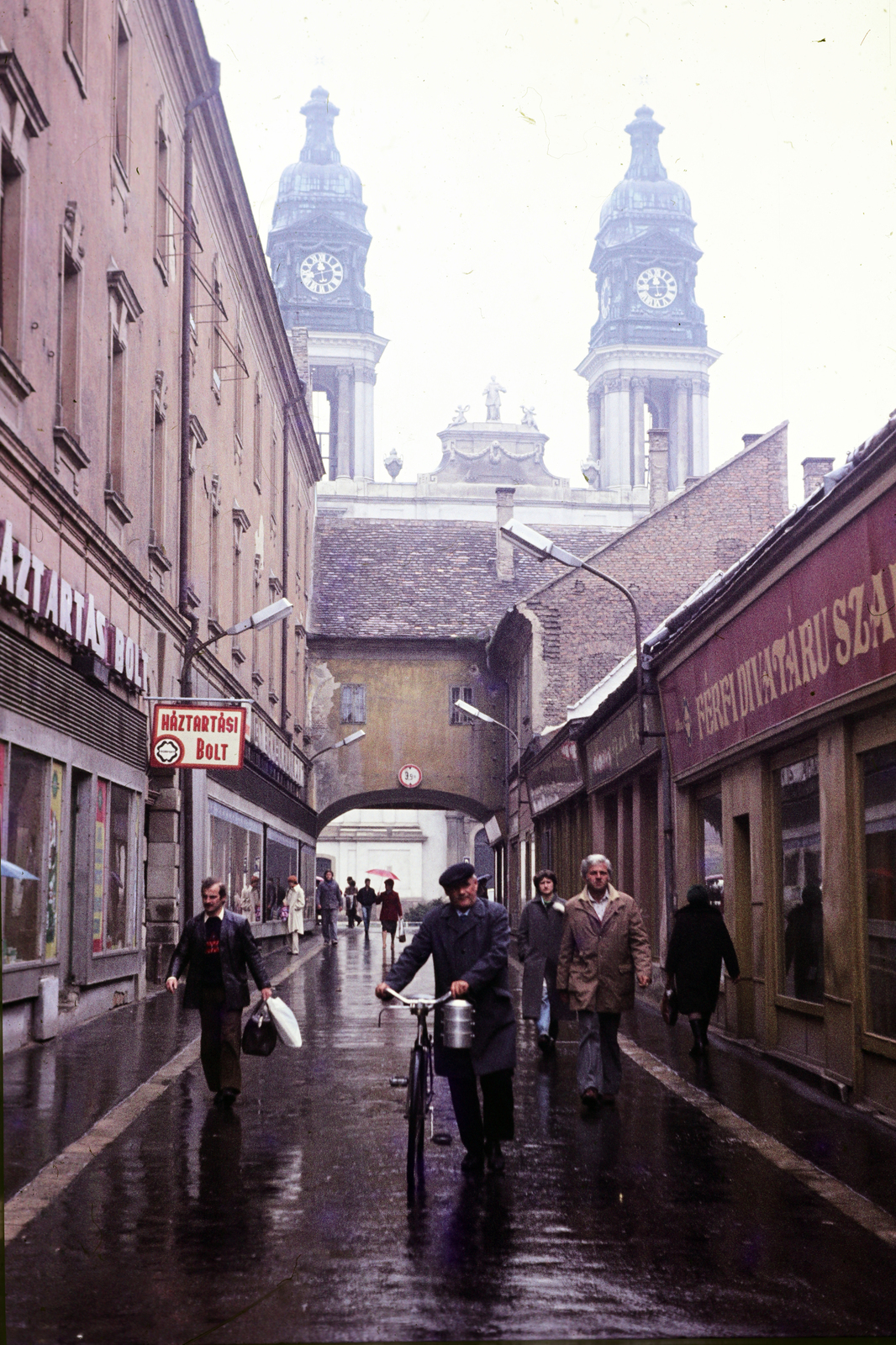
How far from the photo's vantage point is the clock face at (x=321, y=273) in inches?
4043

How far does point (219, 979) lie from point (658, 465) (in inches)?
1518

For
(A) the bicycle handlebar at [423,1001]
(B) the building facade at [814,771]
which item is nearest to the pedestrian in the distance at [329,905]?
(B) the building facade at [814,771]

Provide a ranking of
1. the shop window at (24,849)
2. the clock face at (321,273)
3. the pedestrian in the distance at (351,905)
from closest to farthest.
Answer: the shop window at (24,849) < the pedestrian in the distance at (351,905) < the clock face at (321,273)

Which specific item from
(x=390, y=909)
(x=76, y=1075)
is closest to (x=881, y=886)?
(x=76, y=1075)

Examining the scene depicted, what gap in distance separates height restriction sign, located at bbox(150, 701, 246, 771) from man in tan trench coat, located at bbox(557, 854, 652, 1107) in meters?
9.89

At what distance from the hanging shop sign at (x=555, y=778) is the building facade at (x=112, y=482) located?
5928mm

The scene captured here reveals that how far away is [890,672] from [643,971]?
8.66ft

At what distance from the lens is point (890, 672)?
11.2 m

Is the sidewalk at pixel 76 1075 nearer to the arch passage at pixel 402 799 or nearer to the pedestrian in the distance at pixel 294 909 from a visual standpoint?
the pedestrian in the distance at pixel 294 909

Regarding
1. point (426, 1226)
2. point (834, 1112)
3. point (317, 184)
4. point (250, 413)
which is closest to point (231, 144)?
point (250, 413)

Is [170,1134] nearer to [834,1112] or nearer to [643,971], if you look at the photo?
[643,971]

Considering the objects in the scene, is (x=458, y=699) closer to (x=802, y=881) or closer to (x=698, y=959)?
(x=698, y=959)

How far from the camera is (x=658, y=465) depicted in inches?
1919

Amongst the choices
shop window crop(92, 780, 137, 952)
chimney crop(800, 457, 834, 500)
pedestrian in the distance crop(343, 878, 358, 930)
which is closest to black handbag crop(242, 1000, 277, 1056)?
shop window crop(92, 780, 137, 952)
